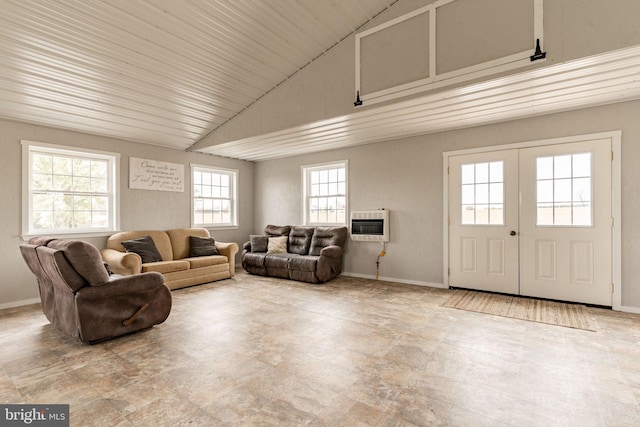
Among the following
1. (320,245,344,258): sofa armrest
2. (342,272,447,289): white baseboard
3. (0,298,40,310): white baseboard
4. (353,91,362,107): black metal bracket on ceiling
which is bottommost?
(0,298,40,310): white baseboard

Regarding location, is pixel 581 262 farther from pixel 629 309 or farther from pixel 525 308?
pixel 525 308

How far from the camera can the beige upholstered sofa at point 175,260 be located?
4.64 metres

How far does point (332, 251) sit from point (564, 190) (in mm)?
3519

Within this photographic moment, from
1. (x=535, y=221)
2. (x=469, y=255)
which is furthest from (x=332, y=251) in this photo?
(x=535, y=221)

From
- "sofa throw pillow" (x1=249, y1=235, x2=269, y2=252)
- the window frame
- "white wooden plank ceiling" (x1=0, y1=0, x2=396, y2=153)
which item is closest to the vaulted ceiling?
"white wooden plank ceiling" (x1=0, y1=0, x2=396, y2=153)

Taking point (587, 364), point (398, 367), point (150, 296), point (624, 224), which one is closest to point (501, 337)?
point (587, 364)

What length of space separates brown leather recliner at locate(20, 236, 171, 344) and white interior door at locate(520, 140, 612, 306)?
15.8 feet

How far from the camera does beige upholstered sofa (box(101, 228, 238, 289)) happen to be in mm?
4641

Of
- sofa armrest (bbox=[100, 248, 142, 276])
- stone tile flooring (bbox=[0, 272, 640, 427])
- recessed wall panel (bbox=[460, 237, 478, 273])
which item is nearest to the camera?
stone tile flooring (bbox=[0, 272, 640, 427])

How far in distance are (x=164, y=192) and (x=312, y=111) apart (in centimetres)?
348

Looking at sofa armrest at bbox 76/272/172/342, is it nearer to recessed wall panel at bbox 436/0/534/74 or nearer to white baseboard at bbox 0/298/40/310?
white baseboard at bbox 0/298/40/310

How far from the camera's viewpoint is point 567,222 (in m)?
4.28

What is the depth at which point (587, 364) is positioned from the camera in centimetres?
256

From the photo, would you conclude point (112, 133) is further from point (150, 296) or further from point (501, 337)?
point (501, 337)
